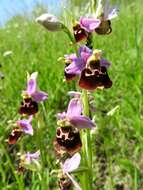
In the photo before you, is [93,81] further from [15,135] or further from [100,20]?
[15,135]

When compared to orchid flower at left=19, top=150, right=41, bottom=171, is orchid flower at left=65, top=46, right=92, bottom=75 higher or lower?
higher

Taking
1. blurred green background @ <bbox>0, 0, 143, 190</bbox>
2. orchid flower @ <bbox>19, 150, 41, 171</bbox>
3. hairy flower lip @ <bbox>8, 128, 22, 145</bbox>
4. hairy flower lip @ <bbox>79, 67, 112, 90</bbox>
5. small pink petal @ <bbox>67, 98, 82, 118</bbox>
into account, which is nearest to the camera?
hairy flower lip @ <bbox>79, 67, 112, 90</bbox>

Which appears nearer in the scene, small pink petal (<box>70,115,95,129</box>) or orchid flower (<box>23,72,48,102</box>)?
small pink petal (<box>70,115,95,129</box>)

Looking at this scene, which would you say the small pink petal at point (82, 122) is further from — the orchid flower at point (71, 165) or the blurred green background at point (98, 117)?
the blurred green background at point (98, 117)

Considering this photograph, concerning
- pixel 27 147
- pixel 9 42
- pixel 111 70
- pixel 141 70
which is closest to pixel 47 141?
pixel 27 147

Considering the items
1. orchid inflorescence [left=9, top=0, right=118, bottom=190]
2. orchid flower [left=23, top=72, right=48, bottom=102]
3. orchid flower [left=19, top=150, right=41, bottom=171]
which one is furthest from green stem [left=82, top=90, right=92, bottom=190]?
orchid flower [left=23, top=72, right=48, bottom=102]

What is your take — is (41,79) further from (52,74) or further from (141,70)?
(141,70)

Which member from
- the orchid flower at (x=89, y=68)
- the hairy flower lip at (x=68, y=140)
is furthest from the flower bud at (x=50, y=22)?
the hairy flower lip at (x=68, y=140)

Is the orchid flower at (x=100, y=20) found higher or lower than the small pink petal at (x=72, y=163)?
higher

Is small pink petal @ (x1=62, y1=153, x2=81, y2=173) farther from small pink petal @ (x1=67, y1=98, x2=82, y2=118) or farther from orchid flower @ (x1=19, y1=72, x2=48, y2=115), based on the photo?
orchid flower @ (x1=19, y1=72, x2=48, y2=115)
